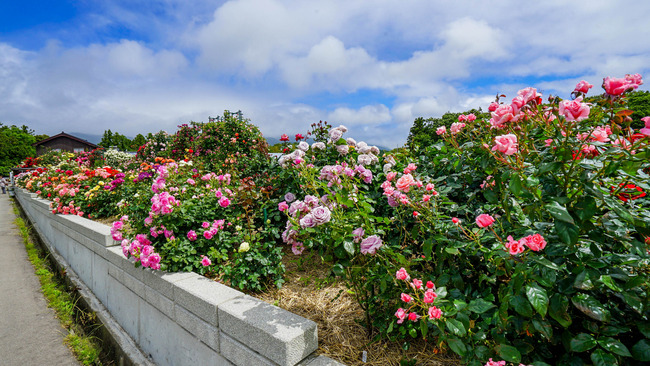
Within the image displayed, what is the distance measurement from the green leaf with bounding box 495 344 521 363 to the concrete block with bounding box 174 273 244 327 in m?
1.46

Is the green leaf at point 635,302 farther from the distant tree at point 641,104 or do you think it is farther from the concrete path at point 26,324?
the distant tree at point 641,104

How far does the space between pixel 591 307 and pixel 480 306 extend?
347 millimetres

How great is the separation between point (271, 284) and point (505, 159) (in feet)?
6.17

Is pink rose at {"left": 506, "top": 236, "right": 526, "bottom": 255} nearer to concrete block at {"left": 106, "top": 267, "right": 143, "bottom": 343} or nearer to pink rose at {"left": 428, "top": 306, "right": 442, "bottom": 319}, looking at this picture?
pink rose at {"left": 428, "top": 306, "right": 442, "bottom": 319}

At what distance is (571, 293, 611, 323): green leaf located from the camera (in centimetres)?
106

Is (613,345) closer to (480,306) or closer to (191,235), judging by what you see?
(480,306)

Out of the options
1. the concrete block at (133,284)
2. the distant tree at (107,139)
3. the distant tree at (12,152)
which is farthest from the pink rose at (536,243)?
the distant tree at (107,139)

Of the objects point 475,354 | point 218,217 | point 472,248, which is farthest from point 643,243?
point 218,217

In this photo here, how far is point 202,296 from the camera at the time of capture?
2027mm

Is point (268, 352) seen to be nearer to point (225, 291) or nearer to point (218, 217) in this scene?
point (225, 291)

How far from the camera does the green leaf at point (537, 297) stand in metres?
1.06

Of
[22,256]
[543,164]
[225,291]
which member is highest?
[543,164]

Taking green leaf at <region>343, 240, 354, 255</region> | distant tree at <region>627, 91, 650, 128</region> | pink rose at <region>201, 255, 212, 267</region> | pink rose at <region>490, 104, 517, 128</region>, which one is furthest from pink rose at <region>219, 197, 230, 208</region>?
distant tree at <region>627, 91, 650, 128</region>

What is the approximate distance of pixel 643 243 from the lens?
1127 millimetres
